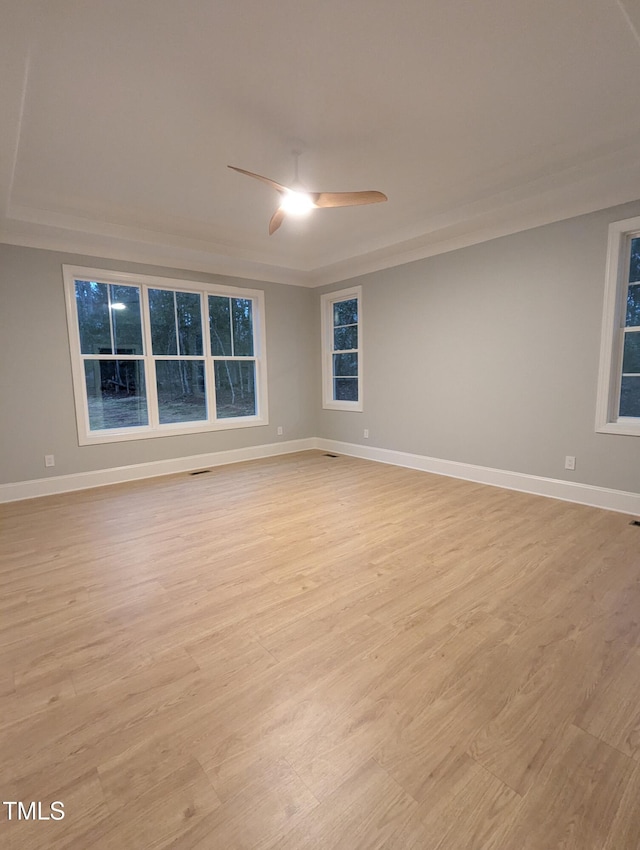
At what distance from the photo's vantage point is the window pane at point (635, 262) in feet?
10.7

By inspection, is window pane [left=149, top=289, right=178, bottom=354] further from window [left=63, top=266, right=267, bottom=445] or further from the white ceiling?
the white ceiling

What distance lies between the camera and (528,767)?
1239 millimetres

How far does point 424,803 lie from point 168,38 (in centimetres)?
319

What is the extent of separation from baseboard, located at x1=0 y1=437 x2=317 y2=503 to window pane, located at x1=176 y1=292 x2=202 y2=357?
1418mm

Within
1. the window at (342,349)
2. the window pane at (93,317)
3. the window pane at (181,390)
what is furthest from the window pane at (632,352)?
the window pane at (93,317)

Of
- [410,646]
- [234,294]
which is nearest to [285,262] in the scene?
[234,294]

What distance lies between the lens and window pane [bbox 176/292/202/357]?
507 cm

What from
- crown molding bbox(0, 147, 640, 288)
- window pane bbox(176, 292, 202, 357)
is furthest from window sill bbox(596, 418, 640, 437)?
window pane bbox(176, 292, 202, 357)

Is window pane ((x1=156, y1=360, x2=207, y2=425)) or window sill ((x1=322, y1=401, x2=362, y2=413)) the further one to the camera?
window sill ((x1=322, y1=401, x2=362, y2=413))

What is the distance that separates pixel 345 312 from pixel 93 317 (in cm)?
330

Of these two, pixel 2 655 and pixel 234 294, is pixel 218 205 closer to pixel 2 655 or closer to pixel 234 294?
pixel 234 294

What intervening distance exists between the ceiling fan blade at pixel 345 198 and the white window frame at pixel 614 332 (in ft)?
6.75

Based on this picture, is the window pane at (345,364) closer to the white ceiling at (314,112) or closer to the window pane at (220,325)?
the window pane at (220,325)

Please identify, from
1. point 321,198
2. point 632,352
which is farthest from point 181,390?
point 632,352
